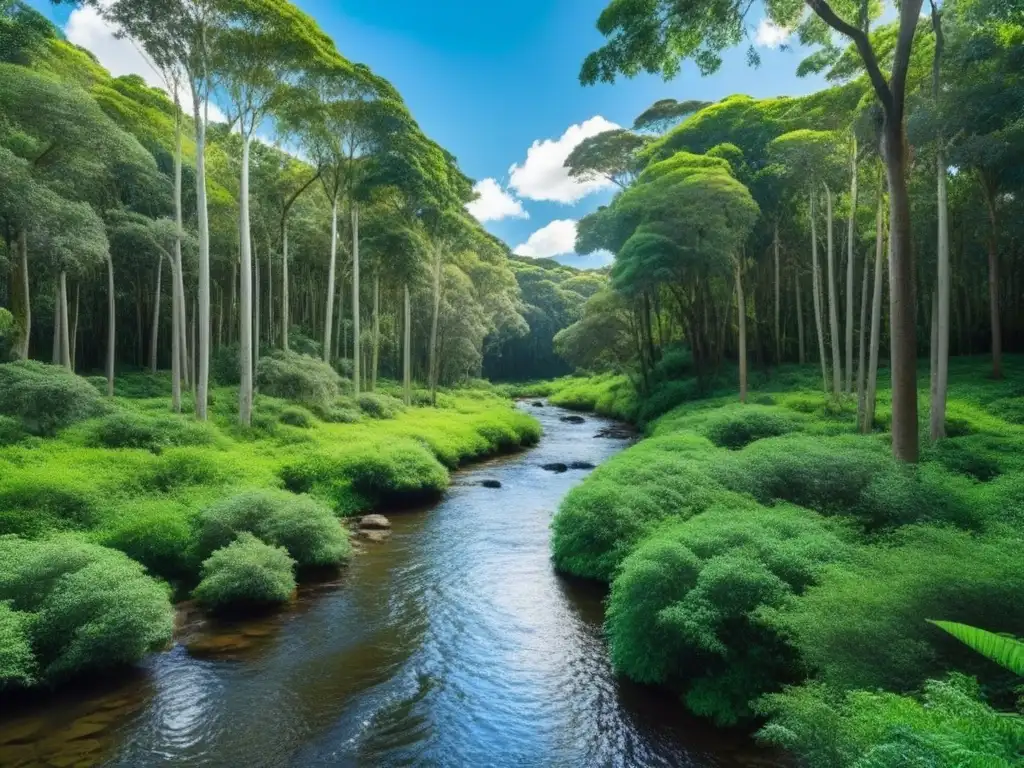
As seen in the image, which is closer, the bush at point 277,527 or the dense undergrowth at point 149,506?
the dense undergrowth at point 149,506

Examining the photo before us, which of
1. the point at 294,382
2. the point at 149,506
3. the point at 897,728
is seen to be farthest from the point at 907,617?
the point at 294,382

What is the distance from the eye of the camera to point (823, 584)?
6.25 m

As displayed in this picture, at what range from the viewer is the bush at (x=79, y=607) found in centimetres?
689

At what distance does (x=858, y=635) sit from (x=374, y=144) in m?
25.6

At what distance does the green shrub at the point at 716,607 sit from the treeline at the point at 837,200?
15.6 ft

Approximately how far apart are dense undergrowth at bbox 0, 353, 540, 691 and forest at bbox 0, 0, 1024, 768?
7 cm

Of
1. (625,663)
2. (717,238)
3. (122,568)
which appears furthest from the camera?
(717,238)

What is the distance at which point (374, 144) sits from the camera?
2503 centimetres

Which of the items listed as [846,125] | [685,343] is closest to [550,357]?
[685,343]

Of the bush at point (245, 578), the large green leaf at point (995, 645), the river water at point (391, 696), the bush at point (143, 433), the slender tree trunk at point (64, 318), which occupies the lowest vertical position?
the river water at point (391, 696)

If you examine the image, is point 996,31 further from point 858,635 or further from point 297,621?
point 297,621

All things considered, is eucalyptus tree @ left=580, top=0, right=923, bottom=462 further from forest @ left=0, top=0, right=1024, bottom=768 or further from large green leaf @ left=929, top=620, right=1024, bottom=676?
large green leaf @ left=929, top=620, right=1024, bottom=676

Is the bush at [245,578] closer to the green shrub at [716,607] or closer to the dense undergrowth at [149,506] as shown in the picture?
the dense undergrowth at [149,506]

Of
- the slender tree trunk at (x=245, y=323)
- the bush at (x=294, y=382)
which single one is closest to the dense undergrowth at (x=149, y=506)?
the slender tree trunk at (x=245, y=323)
